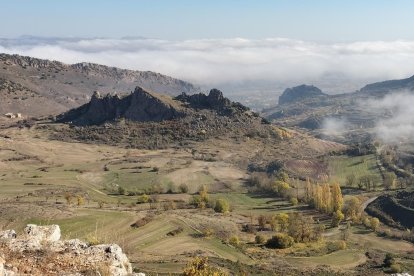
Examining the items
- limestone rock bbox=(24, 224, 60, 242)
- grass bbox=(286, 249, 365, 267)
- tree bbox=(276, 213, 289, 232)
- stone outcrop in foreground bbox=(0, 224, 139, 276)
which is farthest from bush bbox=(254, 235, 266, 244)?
stone outcrop in foreground bbox=(0, 224, 139, 276)

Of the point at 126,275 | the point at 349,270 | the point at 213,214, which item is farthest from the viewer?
the point at 213,214

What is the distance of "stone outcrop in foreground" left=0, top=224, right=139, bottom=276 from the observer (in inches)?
1235

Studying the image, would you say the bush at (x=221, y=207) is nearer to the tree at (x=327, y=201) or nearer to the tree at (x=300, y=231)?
the tree at (x=300, y=231)

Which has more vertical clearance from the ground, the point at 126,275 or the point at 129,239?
the point at 126,275

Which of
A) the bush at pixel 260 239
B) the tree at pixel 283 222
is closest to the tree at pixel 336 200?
the tree at pixel 283 222

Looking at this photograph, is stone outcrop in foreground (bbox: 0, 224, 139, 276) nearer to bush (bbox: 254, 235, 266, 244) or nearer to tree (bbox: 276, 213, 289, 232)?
bush (bbox: 254, 235, 266, 244)

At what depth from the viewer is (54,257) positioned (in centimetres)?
3306

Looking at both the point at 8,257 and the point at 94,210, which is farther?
the point at 94,210

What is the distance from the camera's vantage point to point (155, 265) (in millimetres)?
95562

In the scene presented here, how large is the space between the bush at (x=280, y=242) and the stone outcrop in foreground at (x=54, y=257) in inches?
4312

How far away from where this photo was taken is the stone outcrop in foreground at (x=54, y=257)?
31359 mm

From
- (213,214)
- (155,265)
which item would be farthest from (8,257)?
(213,214)

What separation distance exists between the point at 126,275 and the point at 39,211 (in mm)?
117465

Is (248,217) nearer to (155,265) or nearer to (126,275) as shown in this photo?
(155,265)
